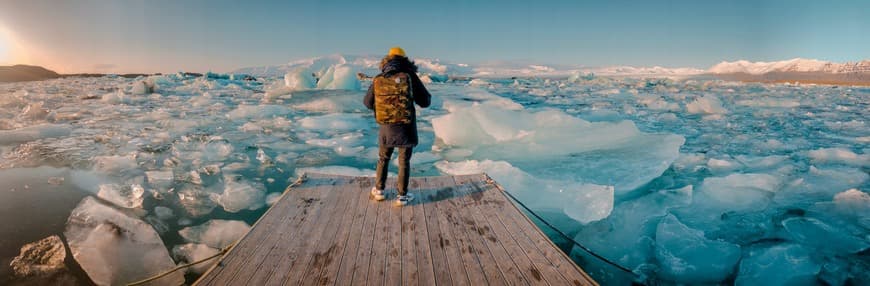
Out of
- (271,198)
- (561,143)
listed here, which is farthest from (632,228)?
(271,198)

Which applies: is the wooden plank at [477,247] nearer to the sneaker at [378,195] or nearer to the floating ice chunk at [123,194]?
the sneaker at [378,195]

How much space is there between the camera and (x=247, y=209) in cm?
432

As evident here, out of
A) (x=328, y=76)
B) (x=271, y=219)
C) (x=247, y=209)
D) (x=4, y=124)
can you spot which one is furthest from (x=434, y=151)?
(x=328, y=76)

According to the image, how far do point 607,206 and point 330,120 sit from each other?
8.43 meters

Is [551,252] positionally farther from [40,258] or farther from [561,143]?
[561,143]

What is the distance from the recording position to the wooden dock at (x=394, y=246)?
220 cm

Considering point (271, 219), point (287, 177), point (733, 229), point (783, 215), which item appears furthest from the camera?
point (287, 177)

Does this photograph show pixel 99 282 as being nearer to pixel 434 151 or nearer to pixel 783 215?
pixel 434 151

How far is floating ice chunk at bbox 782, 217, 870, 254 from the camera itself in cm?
346

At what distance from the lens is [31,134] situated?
27.0 feet

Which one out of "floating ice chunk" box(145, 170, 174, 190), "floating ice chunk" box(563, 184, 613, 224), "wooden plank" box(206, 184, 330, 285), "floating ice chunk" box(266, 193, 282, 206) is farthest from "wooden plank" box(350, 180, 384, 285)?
"floating ice chunk" box(145, 170, 174, 190)

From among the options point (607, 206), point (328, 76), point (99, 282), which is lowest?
point (99, 282)

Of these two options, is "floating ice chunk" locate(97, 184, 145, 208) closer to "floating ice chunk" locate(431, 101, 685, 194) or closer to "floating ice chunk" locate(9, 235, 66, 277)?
"floating ice chunk" locate(9, 235, 66, 277)

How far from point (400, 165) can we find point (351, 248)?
3.23ft
